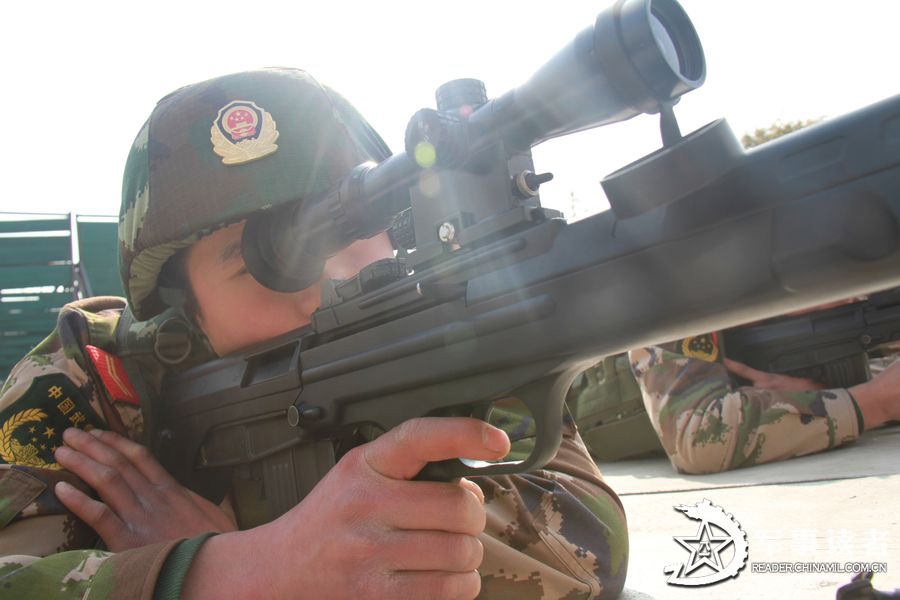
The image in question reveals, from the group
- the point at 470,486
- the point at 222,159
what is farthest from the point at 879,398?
the point at 222,159

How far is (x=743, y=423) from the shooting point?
3006 millimetres

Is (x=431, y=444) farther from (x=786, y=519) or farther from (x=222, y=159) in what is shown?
(x=786, y=519)

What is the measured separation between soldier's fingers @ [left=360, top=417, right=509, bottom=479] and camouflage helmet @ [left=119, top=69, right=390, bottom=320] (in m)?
0.82

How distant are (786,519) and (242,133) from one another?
5.76 ft

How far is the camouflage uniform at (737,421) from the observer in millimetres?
3000

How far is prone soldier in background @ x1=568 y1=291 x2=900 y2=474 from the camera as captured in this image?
3012 mm

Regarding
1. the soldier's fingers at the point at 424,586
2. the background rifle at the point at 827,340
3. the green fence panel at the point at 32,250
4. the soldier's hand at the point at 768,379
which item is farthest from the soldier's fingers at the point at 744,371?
the green fence panel at the point at 32,250

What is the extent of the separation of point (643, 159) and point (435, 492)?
0.59 metres

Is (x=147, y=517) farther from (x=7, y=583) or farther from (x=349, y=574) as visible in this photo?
(x=349, y=574)

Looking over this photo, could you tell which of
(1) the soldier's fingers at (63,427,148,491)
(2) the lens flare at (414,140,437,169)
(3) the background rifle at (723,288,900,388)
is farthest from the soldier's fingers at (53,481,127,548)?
(3) the background rifle at (723,288,900,388)

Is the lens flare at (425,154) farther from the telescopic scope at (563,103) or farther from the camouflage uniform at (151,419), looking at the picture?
the camouflage uniform at (151,419)

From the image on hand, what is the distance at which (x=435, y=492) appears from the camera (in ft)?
3.70

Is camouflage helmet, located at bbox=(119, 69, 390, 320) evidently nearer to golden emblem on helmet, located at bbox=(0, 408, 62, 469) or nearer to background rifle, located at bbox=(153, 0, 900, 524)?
background rifle, located at bbox=(153, 0, 900, 524)

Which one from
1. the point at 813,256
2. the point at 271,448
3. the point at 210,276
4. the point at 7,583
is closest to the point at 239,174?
the point at 210,276
